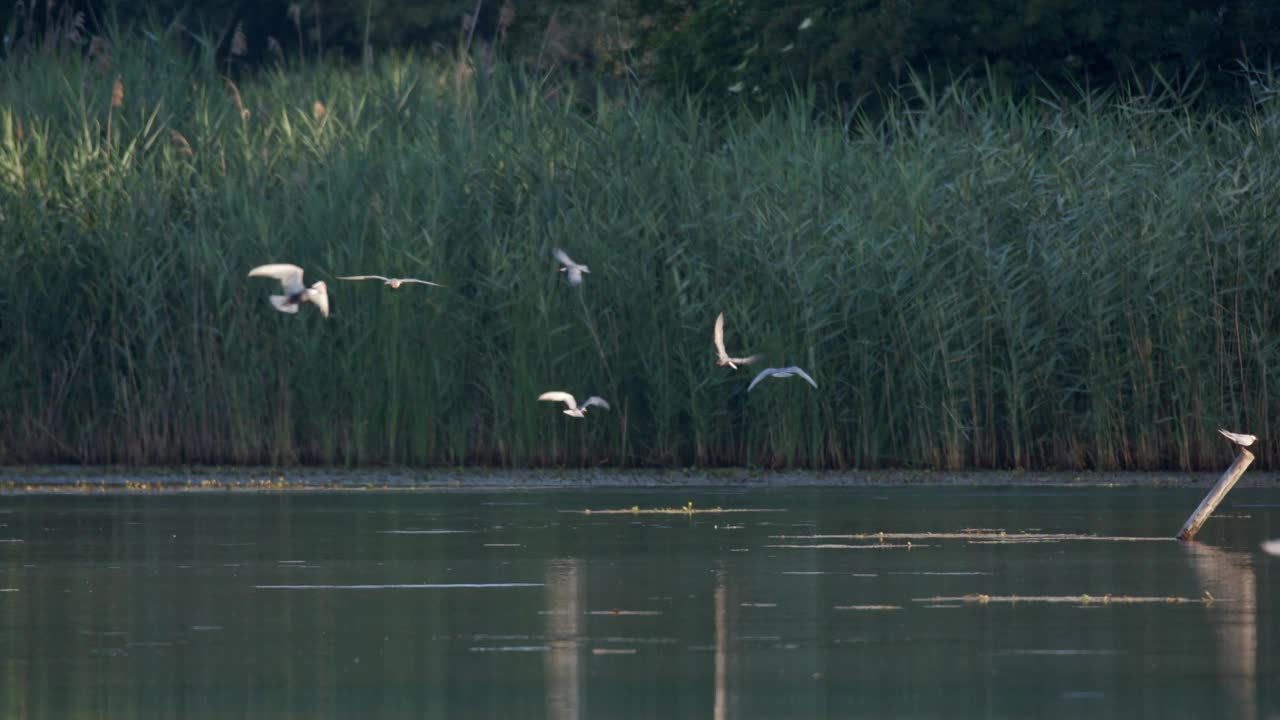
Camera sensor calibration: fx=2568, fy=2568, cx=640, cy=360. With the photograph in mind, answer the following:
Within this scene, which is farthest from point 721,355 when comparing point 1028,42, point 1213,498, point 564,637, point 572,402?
point 1028,42

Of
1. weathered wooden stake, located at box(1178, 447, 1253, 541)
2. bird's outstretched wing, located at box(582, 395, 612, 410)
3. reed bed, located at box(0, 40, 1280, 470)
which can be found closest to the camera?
weathered wooden stake, located at box(1178, 447, 1253, 541)

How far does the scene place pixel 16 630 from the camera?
372 inches

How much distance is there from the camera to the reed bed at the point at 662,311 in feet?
60.5

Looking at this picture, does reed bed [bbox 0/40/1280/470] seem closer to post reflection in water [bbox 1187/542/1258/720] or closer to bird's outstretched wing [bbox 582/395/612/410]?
bird's outstretched wing [bbox 582/395/612/410]

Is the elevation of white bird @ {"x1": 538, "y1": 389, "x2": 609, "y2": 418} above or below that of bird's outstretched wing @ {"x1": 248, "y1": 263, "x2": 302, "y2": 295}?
below

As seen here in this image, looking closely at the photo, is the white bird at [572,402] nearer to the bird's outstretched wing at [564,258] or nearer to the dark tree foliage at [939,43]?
the bird's outstretched wing at [564,258]

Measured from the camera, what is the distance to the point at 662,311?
18859 millimetres

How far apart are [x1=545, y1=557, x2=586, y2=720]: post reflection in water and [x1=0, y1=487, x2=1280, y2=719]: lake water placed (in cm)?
2

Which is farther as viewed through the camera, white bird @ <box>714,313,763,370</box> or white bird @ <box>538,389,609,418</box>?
white bird @ <box>538,389,609,418</box>

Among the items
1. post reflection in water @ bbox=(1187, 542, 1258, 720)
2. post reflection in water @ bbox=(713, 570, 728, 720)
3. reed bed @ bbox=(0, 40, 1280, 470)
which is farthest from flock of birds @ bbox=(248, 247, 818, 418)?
post reflection in water @ bbox=(713, 570, 728, 720)

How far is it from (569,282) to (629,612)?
28.5ft

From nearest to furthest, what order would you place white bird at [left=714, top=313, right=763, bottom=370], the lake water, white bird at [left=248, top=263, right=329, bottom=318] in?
the lake water → white bird at [left=248, top=263, right=329, bottom=318] → white bird at [left=714, top=313, right=763, bottom=370]

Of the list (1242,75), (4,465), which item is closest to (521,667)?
(4,465)

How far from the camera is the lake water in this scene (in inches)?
312
